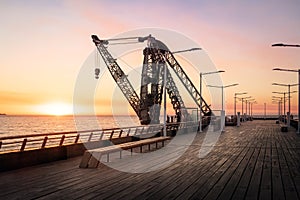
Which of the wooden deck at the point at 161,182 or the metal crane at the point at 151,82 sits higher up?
the metal crane at the point at 151,82

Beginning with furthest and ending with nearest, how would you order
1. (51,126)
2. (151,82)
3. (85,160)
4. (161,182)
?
(51,126)
(151,82)
(85,160)
(161,182)

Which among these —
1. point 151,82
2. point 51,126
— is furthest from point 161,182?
point 51,126

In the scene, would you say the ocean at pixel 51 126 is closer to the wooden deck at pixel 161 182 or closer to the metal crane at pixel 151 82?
the metal crane at pixel 151 82

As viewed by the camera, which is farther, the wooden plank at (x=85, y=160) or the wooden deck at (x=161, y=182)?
the wooden plank at (x=85, y=160)

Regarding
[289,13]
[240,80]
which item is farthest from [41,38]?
[240,80]

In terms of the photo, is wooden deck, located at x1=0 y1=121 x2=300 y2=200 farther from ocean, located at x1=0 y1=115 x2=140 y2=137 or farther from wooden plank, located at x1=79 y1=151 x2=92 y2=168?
ocean, located at x1=0 y1=115 x2=140 y2=137

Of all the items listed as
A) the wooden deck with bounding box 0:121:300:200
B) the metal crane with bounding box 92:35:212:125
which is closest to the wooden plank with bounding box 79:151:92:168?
the wooden deck with bounding box 0:121:300:200

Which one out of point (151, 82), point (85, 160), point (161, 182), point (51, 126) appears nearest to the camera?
point (161, 182)

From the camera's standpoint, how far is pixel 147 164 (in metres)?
9.19

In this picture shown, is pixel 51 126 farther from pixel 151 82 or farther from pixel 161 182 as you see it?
pixel 161 182

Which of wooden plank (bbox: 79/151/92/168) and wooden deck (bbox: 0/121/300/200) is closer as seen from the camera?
wooden deck (bbox: 0/121/300/200)

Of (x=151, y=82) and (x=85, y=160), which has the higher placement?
(x=151, y=82)

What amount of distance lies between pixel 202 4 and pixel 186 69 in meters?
27.1

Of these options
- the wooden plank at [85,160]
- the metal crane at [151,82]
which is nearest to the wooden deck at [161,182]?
the wooden plank at [85,160]
